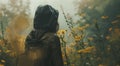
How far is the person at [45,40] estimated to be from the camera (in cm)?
303

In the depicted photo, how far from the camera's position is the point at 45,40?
120 inches

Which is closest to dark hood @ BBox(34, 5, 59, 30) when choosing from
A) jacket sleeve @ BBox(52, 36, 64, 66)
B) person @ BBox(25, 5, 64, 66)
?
person @ BBox(25, 5, 64, 66)

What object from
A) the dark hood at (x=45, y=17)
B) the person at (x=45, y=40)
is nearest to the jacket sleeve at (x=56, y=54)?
the person at (x=45, y=40)

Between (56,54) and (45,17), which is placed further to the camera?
A: (45,17)

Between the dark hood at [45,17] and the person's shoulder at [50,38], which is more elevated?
the dark hood at [45,17]

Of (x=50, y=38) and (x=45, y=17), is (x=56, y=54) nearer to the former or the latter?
(x=50, y=38)

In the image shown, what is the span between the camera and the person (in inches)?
119

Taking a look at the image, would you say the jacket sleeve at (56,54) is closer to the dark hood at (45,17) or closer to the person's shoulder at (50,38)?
the person's shoulder at (50,38)

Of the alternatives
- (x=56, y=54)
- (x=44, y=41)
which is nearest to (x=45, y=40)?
(x=44, y=41)

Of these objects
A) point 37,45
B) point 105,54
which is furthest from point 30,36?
point 105,54

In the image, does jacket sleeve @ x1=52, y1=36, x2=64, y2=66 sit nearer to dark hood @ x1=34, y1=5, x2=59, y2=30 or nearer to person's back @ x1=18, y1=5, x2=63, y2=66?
person's back @ x1=18, y1=5, x2=63, y2=66

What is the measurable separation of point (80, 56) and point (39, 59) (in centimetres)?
482

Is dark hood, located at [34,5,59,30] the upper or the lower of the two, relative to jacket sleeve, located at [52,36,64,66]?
upper

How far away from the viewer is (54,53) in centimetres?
302
